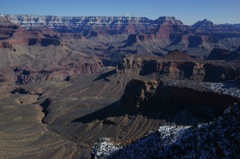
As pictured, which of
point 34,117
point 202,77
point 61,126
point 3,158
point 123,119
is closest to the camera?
point 3,158

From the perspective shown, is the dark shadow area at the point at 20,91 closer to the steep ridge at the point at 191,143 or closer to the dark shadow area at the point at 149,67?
the dark shadow area at the point at 149,67

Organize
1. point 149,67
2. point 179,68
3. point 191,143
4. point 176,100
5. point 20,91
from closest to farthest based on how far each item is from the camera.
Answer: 1. point 191,143
2. point 176,100
3. point 179,68
4. point 149,67
5. point 20,91


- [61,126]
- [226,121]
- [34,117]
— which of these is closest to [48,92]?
[34,117]

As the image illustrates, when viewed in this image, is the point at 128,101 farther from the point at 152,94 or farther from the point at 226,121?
the point at 226,121

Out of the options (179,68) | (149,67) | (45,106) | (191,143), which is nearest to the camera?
(191,143)

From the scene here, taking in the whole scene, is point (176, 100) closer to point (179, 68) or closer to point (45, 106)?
point (45, 106)

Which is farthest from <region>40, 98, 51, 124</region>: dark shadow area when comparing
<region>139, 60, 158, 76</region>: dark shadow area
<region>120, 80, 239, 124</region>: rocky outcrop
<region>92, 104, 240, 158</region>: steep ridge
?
<region>92, 104, 240, 158</region>: steep ridge

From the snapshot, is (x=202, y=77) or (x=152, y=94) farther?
(x=202, y=77)

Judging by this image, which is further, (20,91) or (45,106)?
(20,91)

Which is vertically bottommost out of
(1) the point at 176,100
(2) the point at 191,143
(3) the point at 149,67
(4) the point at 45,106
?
(4) the point at 45,106

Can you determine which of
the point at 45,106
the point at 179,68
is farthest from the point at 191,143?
the point at 179,68

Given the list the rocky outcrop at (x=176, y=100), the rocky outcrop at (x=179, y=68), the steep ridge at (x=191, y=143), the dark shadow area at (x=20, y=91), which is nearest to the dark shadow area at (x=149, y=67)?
the rocky outcrop at (x=179, y=68)
